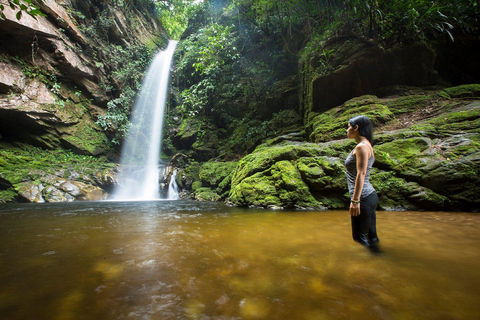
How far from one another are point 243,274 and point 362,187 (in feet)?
4.78

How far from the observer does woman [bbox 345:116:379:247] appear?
2143mm

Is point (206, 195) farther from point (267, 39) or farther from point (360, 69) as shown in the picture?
point (267, 39)

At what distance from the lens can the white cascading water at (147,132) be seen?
11.4m

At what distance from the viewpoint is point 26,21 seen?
384 inches

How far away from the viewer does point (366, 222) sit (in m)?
2.25

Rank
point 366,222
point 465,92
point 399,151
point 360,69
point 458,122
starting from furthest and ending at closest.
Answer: point 360,69 < point 465,92 < point 458,122 < point 399,151 < point 366,222

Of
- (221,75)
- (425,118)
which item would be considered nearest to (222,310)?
(425,118)

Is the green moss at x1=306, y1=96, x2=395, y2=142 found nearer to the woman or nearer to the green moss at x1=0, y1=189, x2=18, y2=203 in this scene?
the woman

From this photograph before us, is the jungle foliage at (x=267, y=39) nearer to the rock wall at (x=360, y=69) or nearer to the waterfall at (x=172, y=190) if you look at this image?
the rock wall at (x=360, y=69)

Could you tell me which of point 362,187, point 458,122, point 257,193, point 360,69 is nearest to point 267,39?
point 360,69

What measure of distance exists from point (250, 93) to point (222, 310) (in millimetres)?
13595

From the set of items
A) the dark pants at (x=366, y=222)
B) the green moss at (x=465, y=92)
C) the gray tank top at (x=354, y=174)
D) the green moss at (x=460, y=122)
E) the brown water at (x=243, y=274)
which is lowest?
the brown water at (x=243, y=274)

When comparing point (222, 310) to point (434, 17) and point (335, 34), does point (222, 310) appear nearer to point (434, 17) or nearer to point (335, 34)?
point (335, 34)

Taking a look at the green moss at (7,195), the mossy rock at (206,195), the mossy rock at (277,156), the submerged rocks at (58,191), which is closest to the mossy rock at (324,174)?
the mossy rock at (277,156)
